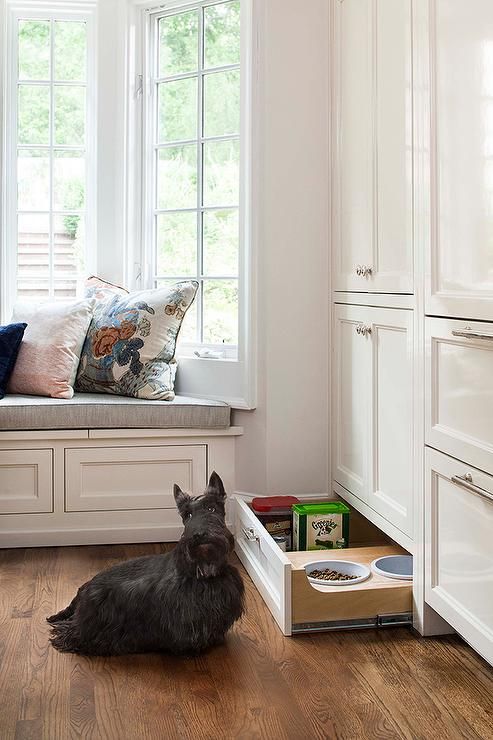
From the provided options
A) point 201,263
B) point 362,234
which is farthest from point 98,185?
point 362,234

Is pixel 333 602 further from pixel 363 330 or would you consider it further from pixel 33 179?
pixel 33 179

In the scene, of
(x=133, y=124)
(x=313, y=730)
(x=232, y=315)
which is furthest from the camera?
(x=133, y=124)

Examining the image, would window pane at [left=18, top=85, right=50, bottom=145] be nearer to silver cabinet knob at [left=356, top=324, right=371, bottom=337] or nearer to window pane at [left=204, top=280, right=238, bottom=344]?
window pane at [left=204, top=280, right=238, bottom=344]

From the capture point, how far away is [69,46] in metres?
4.06

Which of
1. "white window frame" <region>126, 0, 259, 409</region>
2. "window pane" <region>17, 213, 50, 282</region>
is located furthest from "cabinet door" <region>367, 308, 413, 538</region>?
"window pane" <region>17, 213, 50, 282</region>

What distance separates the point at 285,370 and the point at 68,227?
4.45 ft

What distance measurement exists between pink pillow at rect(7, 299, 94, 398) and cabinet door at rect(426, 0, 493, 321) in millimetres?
1715

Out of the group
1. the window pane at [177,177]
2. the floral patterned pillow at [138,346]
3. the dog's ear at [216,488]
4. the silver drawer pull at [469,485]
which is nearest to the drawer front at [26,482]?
the floral patterned pillow at [138,346]

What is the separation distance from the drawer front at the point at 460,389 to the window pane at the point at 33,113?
241cm

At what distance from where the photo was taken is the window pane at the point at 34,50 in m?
4.06

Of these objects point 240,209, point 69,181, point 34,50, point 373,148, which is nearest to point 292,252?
point 240,209

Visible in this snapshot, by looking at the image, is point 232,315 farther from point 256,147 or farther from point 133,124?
point 133,124

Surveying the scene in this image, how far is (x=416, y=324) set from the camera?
8.17 ft

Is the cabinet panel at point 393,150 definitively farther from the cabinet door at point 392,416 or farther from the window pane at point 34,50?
the window pane at point 34,50
